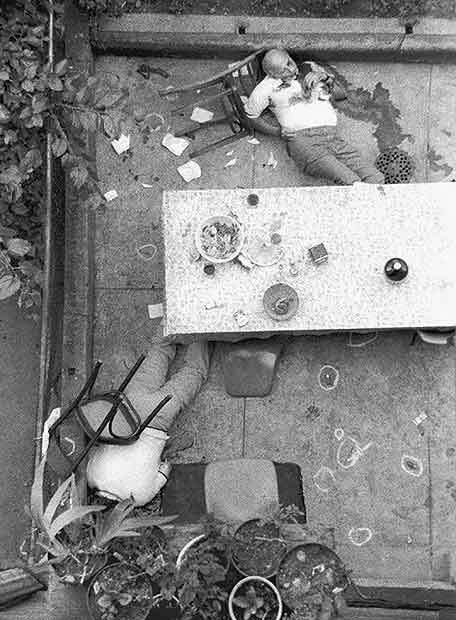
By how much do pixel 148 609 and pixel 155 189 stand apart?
2.84m

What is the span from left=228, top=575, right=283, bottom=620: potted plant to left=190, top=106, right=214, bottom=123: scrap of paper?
3178 mm

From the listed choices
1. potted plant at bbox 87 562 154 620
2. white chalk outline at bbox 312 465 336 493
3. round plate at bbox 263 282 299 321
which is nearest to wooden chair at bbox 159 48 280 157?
round plate at bbox 263 282 299 321

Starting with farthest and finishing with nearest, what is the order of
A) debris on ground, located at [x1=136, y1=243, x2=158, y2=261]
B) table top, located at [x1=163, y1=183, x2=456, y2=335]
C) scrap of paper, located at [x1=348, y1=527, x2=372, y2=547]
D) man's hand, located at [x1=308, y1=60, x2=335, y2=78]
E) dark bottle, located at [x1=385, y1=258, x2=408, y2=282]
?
debris on ground, located at [x1=136, y1=243, x2=158, y2=261] → man's hand, located at [x1=308, y1=60, x2=335, y2=78] → scrap of paper, located at [x1=348, y1=527, x2=372, y2=547] → table top, located at [x1=163, y1=183, x2=456, y2=335] → dark bottle, located at [x1=385, y1=258, x2=408, y2=282]

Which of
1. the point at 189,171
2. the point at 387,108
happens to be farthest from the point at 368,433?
the point at 387,108

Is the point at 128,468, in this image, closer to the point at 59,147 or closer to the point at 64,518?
the point at 64,518

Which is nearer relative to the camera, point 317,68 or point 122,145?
point 317,68

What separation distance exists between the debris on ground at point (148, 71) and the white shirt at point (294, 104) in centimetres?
79

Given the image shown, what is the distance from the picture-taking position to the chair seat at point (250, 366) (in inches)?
187

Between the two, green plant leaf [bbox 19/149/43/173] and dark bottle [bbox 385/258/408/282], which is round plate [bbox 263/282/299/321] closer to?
dark bottle [bbox 385/258/408/282]

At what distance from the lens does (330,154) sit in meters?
4.87

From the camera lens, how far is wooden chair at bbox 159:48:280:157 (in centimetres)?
483

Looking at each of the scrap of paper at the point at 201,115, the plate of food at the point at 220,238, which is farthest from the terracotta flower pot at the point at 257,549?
the scrap of paper at the point at 201,115

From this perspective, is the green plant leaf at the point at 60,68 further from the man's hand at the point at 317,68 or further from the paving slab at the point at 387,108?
the paving slab at the point at 387,108

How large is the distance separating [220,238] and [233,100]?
4.21 feet
